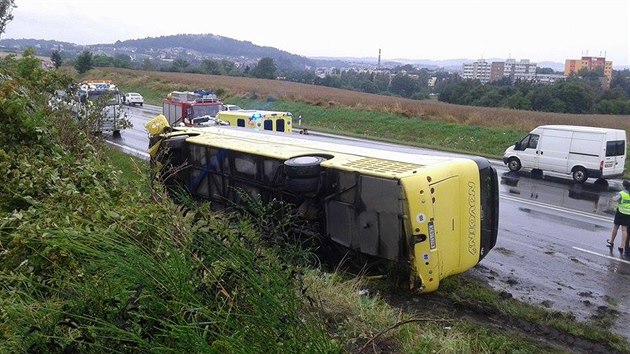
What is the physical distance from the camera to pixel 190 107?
27016 millimetres

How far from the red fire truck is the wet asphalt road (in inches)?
560

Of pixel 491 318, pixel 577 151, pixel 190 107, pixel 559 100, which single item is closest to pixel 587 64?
pixel 559 100

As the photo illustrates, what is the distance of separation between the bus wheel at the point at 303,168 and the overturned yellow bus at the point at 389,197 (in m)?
0.02

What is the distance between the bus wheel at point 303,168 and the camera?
9242 millimetres

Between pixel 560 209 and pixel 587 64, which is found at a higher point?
pixel 587 64

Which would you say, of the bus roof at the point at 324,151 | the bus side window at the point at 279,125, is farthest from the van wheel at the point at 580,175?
the bus roof at the point at 324,151

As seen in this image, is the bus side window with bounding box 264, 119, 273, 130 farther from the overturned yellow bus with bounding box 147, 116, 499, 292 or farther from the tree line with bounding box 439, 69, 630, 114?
the tree line with bounding box 439, 69, 630, 114

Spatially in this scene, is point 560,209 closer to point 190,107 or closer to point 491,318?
point 491,318

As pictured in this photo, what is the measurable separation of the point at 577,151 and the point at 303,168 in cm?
1480

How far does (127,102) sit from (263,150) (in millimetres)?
37663

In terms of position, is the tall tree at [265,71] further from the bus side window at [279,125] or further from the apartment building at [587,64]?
the apartment building at [587,64]

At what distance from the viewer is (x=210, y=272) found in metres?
3.78

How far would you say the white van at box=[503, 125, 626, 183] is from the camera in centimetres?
2036

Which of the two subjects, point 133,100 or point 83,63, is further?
point 83,63
